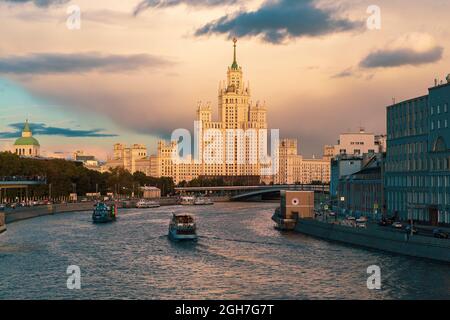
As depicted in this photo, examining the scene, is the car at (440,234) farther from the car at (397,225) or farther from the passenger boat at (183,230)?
the passenger boat at (183,230)

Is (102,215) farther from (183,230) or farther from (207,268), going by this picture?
(207,268)

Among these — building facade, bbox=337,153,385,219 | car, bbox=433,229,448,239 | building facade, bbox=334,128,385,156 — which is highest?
building facade, bbox=334,128,385,156

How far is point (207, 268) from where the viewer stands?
52.6 metres

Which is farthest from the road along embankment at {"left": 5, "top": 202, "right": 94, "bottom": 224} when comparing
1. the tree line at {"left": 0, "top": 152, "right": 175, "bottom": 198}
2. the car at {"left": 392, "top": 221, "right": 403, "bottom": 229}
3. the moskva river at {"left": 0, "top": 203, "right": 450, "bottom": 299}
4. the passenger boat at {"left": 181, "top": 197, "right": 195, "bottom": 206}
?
the car at {"left": 392, "top": 221, "right": 403, "bottom": 229}

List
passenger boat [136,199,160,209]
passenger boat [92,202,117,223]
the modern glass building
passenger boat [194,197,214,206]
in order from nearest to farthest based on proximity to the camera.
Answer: the modern glass building, passenger boat [92,202,117,223], passenger boat [136,199,160,209], passenger boat [194,197,214,206]

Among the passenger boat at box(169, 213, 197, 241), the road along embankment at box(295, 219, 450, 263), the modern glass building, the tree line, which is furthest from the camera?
the tree line

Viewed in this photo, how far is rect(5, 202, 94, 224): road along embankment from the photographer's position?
100m

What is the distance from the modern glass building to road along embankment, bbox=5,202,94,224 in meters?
48.7

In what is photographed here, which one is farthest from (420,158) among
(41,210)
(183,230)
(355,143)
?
(355,143)

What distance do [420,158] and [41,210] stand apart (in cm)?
6547

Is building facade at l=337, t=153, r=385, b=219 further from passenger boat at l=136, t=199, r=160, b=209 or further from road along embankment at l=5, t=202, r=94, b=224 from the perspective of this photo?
passenger boat at l=136, t=199, r=160, b=209
